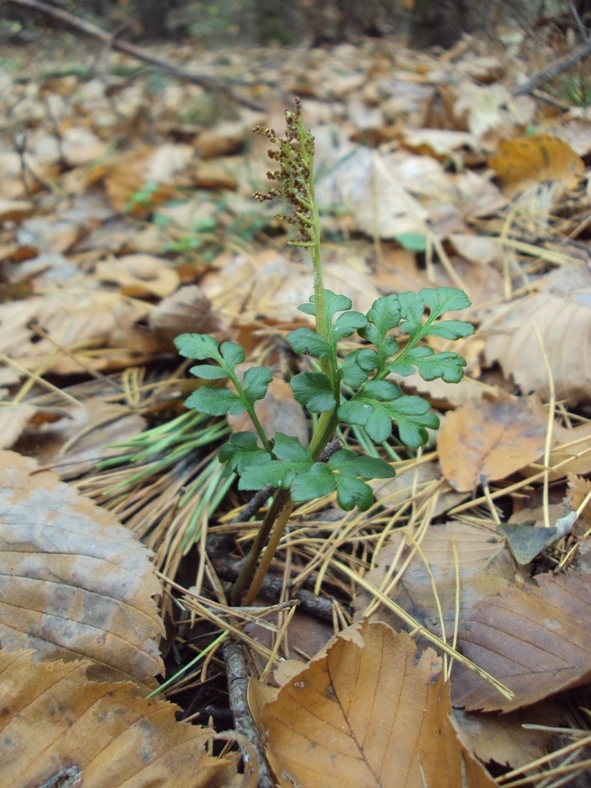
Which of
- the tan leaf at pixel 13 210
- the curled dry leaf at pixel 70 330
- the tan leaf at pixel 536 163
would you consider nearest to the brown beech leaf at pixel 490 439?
the curled dry leaf at pixel 70 330

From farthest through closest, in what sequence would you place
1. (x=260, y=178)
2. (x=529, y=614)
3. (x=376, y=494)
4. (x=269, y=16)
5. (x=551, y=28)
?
(x=269, y=16), (x=260, y=178), (x=551, y=28), (x=376, y=494), (x=529, y=614)

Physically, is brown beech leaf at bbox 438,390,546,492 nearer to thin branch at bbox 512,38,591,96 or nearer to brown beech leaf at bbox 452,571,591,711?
brown beech leaf at bbox 452,571,591,711

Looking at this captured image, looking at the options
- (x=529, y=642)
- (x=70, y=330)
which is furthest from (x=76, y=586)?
(x=70, y=330)

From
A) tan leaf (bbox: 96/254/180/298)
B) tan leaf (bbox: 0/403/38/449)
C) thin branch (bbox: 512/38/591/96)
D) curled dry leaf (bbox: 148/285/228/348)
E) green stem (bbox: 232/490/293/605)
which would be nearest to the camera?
green stem (bbox: 232/490/293/605)

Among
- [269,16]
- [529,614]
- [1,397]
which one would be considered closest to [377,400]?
[529,614]

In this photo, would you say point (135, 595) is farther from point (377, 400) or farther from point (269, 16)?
point (269, 16)

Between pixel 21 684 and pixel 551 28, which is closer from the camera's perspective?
pixel 21 684

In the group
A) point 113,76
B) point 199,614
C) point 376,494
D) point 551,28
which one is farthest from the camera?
point 113,76

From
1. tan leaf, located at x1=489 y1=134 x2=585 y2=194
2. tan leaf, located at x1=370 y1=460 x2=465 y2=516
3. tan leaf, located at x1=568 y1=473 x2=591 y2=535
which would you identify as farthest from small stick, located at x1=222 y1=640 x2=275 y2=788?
tan leaf, located at x1=489 y1=134 x2=585 y2=194
